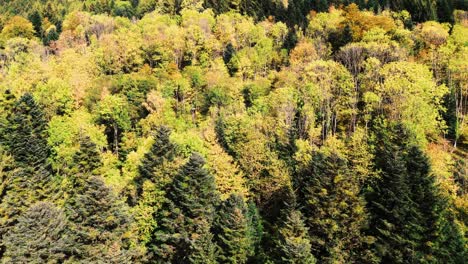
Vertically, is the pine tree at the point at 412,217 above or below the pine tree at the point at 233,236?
above

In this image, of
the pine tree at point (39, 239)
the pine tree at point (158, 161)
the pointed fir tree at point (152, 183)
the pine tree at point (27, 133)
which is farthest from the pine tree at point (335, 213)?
the pine tree at point (27, 133)

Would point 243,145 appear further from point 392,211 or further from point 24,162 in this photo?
point 24,162

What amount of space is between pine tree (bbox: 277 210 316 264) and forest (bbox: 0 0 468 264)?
0.15 metres

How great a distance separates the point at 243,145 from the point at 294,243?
2262 cm

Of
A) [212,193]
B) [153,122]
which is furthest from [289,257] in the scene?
[153,122]

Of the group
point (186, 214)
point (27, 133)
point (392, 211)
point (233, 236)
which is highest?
point (392, 211)

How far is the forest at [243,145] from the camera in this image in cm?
4444

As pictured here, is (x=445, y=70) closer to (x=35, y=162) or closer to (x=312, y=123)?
(x=312, y=123)

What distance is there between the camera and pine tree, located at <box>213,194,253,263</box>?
46.5m

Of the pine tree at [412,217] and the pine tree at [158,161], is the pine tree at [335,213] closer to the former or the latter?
the pine tree at [412,217]

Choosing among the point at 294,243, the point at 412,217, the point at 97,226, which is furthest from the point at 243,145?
the point at 412,217

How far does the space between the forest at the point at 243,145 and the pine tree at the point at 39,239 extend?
0.14 m

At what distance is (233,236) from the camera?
46562mm

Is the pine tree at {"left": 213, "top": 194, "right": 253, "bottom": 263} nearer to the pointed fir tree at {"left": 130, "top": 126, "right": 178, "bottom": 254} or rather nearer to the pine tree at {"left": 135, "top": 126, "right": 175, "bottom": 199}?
the pointed fir tree at {"left": 130, "top": 126, "right": 178, "bottom": 254}
